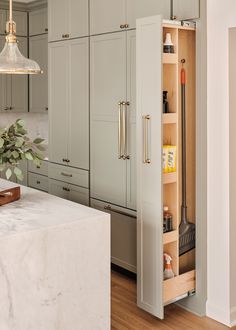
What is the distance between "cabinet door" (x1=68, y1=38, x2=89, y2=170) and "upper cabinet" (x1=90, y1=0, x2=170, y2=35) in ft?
0.76

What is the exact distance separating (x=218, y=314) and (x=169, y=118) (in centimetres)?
140

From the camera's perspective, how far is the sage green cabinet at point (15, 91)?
5.72 metres

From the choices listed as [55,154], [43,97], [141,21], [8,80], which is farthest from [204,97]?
[8,80]

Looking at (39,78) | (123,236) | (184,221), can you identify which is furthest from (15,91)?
(184,221)

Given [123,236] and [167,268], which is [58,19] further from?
[167,268]

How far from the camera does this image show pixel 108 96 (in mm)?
3928

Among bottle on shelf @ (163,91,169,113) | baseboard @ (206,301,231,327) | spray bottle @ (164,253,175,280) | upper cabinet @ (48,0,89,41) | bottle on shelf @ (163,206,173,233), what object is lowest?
baseboard @ (206,301,231,327)

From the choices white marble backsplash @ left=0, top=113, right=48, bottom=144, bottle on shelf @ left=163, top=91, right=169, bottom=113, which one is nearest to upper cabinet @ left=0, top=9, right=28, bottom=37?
white marble backsplash @ left=0, top=113, right=48, bottom=144

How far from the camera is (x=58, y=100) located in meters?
4.54

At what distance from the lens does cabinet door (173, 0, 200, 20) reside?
3.15m

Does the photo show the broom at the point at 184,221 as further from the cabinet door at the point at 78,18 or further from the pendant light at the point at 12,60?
the cabinet door at the point at 78,18

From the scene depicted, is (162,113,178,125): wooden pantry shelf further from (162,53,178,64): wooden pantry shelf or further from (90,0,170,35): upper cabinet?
(90,0,170,35): upper cabinet

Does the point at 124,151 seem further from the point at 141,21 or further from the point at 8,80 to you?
the point at 8,80

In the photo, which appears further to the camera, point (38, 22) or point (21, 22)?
point (21, 22)
